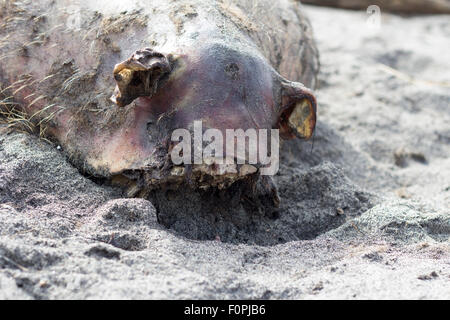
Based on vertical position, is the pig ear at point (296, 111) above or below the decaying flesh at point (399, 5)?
above

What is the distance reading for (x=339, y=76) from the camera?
5.06m

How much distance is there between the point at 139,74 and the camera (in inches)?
90.3

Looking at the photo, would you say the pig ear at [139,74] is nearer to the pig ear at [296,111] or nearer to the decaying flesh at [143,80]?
the decaying flesh at [143,80]

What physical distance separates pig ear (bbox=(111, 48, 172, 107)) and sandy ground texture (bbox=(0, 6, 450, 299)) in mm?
442

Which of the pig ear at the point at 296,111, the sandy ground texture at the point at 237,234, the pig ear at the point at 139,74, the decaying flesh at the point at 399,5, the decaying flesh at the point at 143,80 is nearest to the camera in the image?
the sandy ground texture at the point at 237,234

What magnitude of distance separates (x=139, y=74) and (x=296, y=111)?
0.77 meters

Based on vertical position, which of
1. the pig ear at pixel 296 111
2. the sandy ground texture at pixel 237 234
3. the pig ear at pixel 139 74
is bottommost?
the sandy ground texture at pixel 237 234

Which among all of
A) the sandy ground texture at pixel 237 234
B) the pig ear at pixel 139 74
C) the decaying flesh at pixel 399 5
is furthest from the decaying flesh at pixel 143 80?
the decaying flesh at pixel 399 5

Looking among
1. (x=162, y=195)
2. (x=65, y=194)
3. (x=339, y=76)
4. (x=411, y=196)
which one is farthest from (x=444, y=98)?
(x=65, y=194)

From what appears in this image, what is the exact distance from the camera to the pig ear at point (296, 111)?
2.57m

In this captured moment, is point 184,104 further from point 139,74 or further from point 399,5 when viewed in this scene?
point 399,5

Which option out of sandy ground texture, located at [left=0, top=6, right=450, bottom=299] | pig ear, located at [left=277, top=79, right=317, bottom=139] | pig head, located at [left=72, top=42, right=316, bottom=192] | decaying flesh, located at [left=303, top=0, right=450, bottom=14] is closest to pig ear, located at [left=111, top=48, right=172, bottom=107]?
pig head, located at [left=72, top=42, right=316, bottom=192]
